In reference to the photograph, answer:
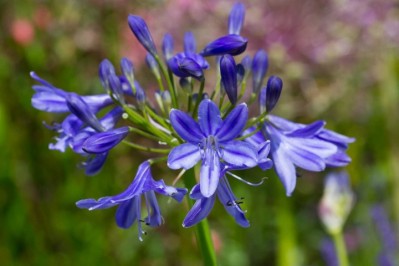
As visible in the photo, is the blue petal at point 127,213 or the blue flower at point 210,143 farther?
the blue petal at point 127,213

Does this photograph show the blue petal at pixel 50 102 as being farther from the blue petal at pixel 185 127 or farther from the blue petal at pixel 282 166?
the blue petal at pixel 282 166

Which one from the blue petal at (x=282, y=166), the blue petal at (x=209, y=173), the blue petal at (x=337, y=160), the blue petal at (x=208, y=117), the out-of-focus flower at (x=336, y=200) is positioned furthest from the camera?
the out-of-focus flower at (x=336, y=200)

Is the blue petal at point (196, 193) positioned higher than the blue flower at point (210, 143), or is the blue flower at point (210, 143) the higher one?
the blue flower at point (210, 143)

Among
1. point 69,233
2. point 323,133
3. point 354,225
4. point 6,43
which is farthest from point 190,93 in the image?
point 6,43

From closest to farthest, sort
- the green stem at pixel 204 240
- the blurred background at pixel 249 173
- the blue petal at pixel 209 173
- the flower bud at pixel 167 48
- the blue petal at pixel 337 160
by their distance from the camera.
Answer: the blue petal at pixel 209 173, the green stem at pixel 204 240, the blue petal at pixel 337 160, the flower bud at pixel 167 48, the blurred background at pixel 249 173

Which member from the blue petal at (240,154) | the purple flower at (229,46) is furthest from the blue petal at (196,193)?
the purple flower at (229,46)

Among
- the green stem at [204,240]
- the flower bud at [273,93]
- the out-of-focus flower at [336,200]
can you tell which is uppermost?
the flower bud at [273,93]
